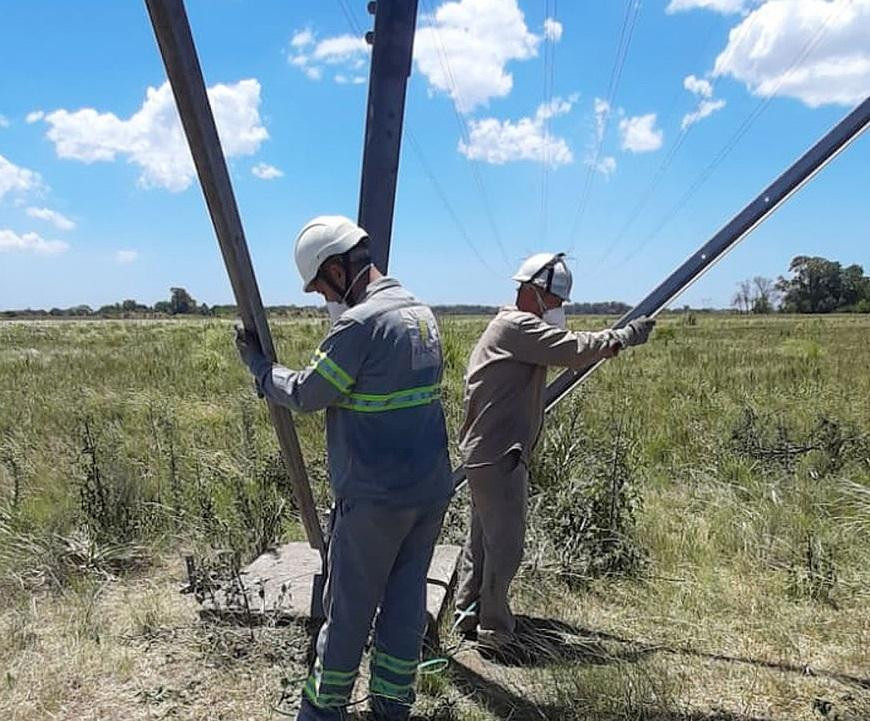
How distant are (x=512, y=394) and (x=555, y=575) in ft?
5.38

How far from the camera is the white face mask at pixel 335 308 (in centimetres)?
273

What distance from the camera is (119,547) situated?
4.81 m

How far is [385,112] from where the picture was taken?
2.99 metres

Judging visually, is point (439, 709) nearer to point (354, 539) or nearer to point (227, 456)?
point (354, 539)

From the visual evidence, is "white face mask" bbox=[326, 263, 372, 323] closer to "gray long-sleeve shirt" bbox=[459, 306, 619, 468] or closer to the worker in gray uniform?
the worker in gray uniform

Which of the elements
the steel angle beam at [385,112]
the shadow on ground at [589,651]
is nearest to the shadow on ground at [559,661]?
the shadow on ground at [589,651]

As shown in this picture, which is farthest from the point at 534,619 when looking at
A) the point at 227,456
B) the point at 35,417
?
the point at 35,417

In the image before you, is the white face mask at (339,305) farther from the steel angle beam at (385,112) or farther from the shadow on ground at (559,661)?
→ the shadow on ground at (559,661)

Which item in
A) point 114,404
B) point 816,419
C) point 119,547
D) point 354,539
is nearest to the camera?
point 354,539

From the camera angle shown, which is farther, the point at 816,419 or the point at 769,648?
the point at 816,419

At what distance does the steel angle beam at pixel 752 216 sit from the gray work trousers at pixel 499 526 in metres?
0.45

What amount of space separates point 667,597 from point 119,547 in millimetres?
3384

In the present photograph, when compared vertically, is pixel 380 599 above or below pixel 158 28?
below

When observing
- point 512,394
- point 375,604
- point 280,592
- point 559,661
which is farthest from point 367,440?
point 559,661
